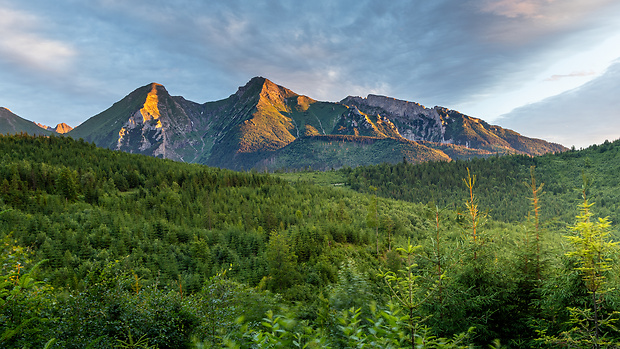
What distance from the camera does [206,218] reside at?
223 feet

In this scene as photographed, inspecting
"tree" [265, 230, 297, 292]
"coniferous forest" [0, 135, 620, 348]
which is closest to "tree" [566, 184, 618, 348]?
"coniferous forest" [0, 135, 620, 348]

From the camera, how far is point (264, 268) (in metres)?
43.3

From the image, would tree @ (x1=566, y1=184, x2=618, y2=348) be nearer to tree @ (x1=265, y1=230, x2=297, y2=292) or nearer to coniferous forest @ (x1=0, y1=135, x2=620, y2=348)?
coniferous forest @ (x1=0, y1=135, x2=620, y2=348)

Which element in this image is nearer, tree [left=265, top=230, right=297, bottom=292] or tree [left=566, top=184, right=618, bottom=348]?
tree [left=566, top=184, right=618, bottom=348]

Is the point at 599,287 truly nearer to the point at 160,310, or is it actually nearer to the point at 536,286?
the point at 536,286

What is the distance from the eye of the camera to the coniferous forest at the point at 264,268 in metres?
6.27

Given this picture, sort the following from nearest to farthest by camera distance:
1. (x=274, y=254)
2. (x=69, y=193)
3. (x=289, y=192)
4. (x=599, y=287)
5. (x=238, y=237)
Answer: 1. (x=599, y=287)
2. (x=274, y=254)
3. (x=238, y=237)
4. (x=69, y=193)
5. (x=289, y=192)

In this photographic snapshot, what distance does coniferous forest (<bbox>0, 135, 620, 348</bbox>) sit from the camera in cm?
627

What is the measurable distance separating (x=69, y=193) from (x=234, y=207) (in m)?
38.2

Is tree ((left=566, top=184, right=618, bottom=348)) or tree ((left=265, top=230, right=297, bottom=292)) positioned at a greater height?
tree ((left=566, top=184, right=618, bottom=348))

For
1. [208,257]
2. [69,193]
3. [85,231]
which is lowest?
[208,257]

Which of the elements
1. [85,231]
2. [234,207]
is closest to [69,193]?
[85,231]

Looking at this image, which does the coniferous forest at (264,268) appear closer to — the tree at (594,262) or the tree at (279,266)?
the tree at (594,262)

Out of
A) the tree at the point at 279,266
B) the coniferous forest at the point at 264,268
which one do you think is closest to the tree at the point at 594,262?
the coniferous forest at the point at 264,268
